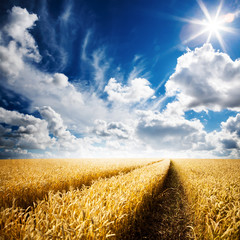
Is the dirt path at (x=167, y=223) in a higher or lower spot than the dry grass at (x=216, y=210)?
lower

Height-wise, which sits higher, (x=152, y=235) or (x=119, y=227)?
(x=119, y=227)

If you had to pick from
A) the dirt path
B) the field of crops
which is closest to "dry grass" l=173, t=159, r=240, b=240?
the field of crops

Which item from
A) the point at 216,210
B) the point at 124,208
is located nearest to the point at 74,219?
the point at 124,208

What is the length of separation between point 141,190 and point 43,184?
16.4 feet

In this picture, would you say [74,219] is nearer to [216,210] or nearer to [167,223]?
[167,223]

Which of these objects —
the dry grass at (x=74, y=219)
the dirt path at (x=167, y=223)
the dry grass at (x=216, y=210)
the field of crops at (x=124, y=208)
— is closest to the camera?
the dry grass at (x=74, y=219)

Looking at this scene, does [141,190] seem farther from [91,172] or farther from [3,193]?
[91,172]

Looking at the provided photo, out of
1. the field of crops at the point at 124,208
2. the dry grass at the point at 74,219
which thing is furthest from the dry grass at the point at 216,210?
the dry grass at the point at 74,219

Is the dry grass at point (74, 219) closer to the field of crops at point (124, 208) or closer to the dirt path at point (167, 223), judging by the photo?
the field of crops at point (124, 208)

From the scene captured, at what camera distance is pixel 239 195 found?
19.3 feet

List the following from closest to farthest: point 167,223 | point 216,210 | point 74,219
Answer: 1. point 74,219
2. point 216,210
3. point 167,223

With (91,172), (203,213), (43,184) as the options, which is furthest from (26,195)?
(203,213)

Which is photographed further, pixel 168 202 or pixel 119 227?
pixel 168 202

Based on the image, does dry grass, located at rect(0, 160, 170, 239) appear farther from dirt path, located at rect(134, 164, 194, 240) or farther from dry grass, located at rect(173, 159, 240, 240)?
dry grass, located at rect(173, 159, 240, 240)
